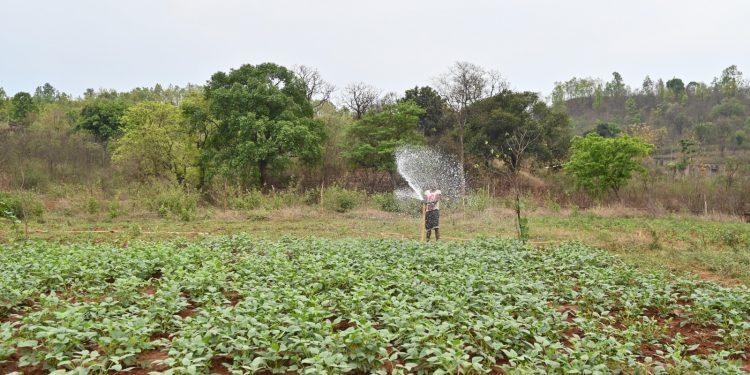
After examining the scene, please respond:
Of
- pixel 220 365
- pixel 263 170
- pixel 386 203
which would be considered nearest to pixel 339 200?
pixel 386 203

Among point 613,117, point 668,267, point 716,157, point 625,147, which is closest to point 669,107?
point 613,117

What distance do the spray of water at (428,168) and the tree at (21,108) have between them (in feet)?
112

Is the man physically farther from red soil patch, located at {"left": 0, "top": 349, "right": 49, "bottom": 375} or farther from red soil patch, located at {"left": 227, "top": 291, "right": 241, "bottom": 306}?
red soil patch, located at {"left": 0, "top": 349, "right": 49, "bottom": 375}

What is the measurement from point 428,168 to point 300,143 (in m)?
7.97

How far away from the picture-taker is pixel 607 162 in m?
28.7

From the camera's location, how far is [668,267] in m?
9.73

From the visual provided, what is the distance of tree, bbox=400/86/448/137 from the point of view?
131ft

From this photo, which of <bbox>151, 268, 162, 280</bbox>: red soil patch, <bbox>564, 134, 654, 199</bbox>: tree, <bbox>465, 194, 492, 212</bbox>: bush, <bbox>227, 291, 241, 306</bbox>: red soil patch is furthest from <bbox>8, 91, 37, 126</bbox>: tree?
<bbox>227, 291, 241, 306</bbox>: red soil patch

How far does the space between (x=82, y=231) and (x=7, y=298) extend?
9.78m

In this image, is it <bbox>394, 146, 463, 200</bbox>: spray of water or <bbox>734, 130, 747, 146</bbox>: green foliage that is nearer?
<bbox>394, 146, 463, 200</bbox>: spray of water

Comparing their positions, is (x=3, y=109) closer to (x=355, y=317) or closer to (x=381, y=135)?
(x=381, y=135)

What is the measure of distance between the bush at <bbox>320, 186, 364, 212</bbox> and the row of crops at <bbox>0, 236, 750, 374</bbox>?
42.8 ft

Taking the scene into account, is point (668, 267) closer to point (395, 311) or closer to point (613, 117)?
point (395, 311)

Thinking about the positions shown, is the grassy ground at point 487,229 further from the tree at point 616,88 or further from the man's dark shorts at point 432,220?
the tree at point 616,88
